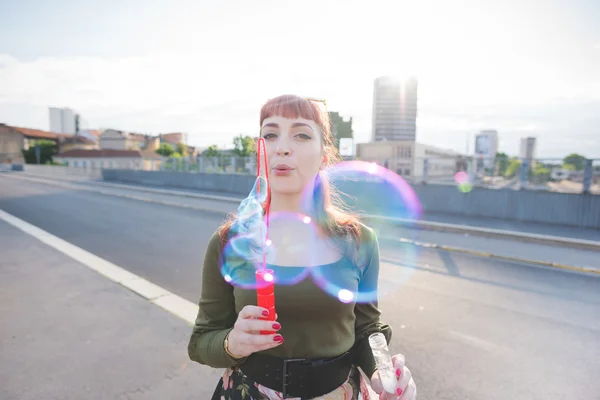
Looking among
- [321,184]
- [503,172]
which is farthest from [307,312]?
[503,172]

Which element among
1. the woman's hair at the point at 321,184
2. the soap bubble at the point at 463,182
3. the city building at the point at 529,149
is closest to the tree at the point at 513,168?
the city building at the point at 529,149

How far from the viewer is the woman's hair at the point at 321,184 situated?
167 centimetres

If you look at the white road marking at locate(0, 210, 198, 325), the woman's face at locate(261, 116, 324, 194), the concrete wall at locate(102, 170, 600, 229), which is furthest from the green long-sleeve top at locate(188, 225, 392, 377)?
the concrete wall at locate(102, 170, 600, 229)

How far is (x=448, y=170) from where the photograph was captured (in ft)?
52.3

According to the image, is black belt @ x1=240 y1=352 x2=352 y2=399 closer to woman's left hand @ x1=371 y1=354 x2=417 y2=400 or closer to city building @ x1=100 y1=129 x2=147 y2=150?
woman's left hand @ x1=371 y1=354 x2=417 y2=400

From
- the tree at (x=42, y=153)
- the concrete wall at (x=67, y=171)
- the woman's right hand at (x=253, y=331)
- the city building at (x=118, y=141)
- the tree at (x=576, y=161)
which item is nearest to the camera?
the woman's right hand at (x=253, y=331)

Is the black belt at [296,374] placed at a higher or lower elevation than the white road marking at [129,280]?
higher

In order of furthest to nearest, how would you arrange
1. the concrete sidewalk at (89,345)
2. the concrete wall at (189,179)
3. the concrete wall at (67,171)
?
1. the concrete wall at (67,171)
2. the concrete wall at (189,179)
3. the concrete sidewalk at (89,345)

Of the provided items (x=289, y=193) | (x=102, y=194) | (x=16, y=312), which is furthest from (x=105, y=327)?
(x=102, y=194)

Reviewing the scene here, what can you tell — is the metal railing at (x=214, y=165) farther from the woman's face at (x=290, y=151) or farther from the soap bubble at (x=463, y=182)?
the woman's face at (x=290, y=151)

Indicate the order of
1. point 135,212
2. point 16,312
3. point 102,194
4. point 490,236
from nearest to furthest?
point 16,312 < point 490,236 < point 135,212 < point 102,194

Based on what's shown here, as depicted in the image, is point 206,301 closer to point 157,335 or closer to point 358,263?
point 358,263

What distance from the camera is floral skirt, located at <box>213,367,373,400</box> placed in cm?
160

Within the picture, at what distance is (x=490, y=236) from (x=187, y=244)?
27.6ft
